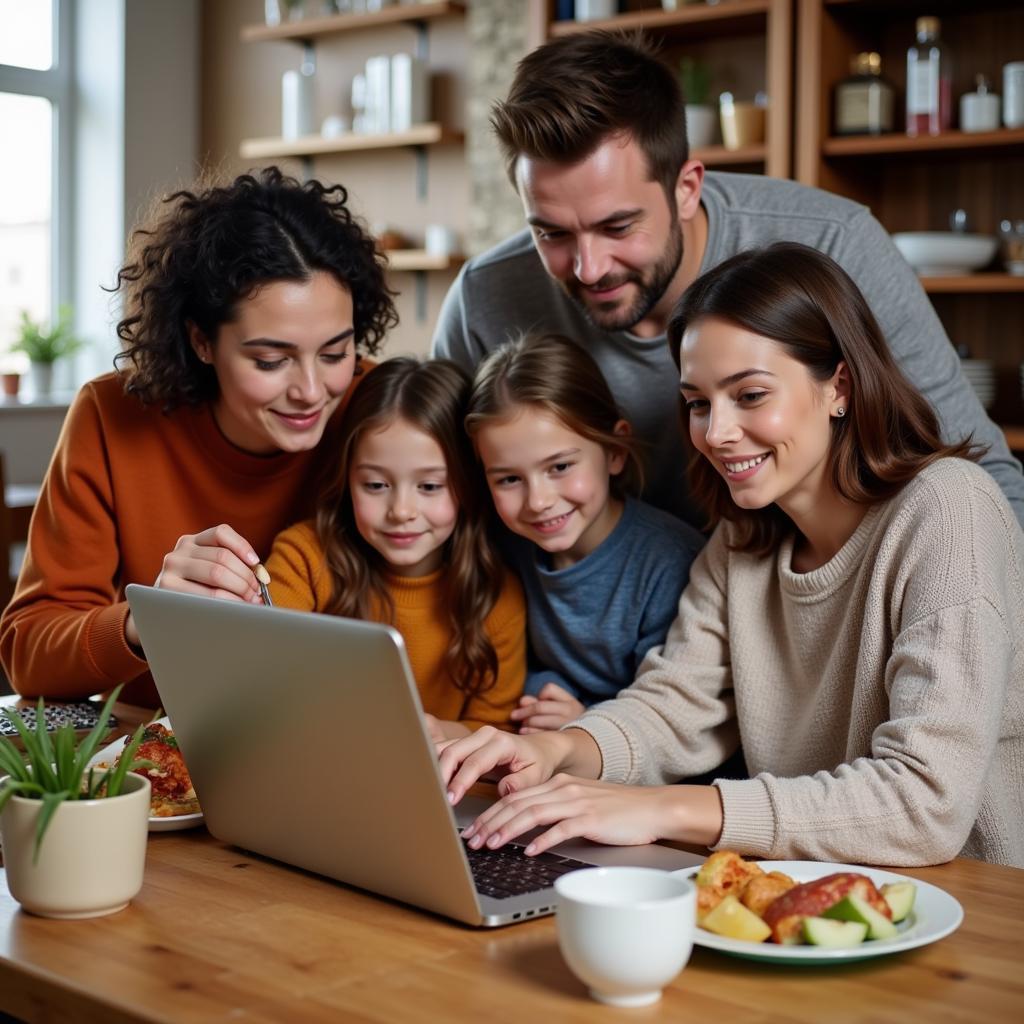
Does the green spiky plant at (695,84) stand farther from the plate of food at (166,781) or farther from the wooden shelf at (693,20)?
the plate of food at (166,781)

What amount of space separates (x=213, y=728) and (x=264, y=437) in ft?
2.74

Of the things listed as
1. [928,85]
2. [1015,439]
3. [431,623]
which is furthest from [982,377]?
[431,623]

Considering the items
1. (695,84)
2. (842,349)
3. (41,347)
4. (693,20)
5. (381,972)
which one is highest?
(693,20)

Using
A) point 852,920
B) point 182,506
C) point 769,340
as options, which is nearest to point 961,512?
point 769,340

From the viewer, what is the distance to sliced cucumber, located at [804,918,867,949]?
971 millimetres

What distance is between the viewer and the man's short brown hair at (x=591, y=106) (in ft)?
6.34

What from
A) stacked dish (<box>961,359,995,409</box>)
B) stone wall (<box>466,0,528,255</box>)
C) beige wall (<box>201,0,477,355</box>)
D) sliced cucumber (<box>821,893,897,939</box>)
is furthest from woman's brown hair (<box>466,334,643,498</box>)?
beige wall (<box>201,0,477,355</box>)

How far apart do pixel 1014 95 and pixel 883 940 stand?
3093 millimetres

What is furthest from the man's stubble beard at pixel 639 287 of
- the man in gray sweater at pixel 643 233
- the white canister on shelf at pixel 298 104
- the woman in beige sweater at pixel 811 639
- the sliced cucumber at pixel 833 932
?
the white canister on shelf at pixel 298 104

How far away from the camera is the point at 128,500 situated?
2025mm

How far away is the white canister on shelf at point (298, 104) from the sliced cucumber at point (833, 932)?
4750 mm

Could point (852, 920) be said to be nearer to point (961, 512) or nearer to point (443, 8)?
point (961, 512)

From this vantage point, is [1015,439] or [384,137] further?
[384,137]

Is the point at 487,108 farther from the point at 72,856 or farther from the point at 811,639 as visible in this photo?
the point at 72,856
